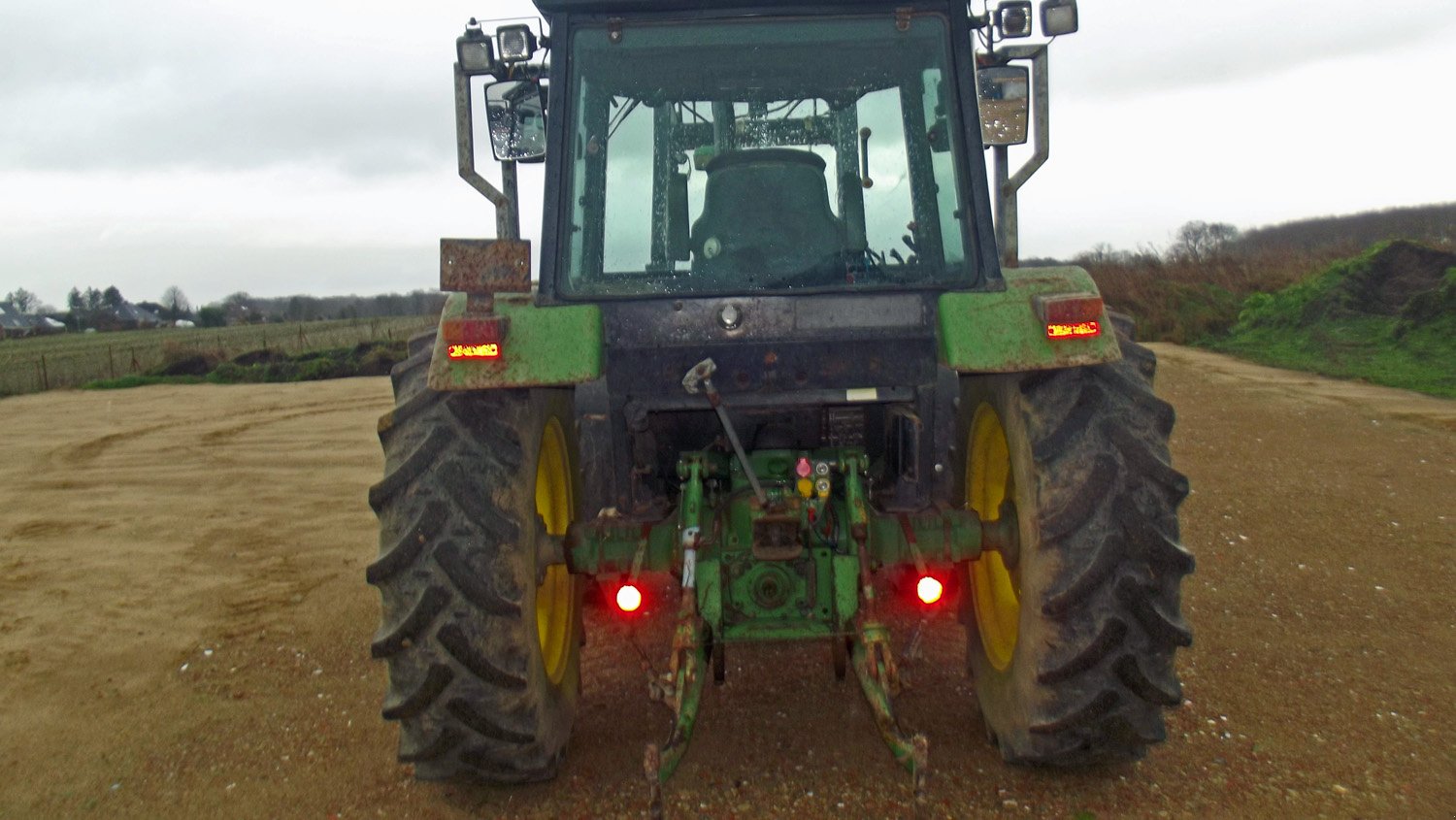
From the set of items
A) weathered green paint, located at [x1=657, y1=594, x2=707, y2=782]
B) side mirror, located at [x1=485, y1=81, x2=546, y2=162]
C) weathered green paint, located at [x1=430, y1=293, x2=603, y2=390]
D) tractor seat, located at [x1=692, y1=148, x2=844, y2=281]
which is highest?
side mirror, located at [x1=485, y1=81, x2=546, y2=162]

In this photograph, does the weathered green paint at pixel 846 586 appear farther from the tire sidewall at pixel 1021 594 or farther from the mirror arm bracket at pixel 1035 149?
the mirror arm bracket at pixel 1035 149

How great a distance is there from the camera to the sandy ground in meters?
3.28

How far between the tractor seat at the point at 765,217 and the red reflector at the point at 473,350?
2.40 ft

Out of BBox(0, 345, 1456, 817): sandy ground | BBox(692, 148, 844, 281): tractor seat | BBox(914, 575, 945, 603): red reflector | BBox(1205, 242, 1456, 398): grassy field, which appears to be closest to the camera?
BBox(914, 575, 945, 603): red reflector

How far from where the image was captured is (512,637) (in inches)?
119

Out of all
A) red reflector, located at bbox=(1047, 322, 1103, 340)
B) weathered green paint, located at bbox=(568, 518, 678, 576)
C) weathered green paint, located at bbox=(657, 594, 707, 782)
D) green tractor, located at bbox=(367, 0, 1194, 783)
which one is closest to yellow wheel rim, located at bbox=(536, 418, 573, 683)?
green tractor, located at bbox=(367, 0, 1194, 783)

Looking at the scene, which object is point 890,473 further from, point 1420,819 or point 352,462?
point 352,462

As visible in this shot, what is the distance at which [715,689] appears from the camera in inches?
161

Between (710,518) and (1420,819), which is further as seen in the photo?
(710,518)

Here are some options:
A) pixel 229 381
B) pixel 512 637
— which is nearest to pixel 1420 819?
pixel 512 637

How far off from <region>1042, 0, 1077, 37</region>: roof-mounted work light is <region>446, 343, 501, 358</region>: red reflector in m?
2.16

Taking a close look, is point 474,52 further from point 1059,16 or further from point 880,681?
point 880,681

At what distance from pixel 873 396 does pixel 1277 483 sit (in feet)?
18.3

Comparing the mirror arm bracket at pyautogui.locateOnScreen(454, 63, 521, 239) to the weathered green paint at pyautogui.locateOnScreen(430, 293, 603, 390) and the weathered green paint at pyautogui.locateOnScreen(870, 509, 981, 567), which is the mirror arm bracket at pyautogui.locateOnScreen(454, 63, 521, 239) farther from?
the weathered green paint at pyautogui.locateOnScreen(870, 509, 981, 567)
